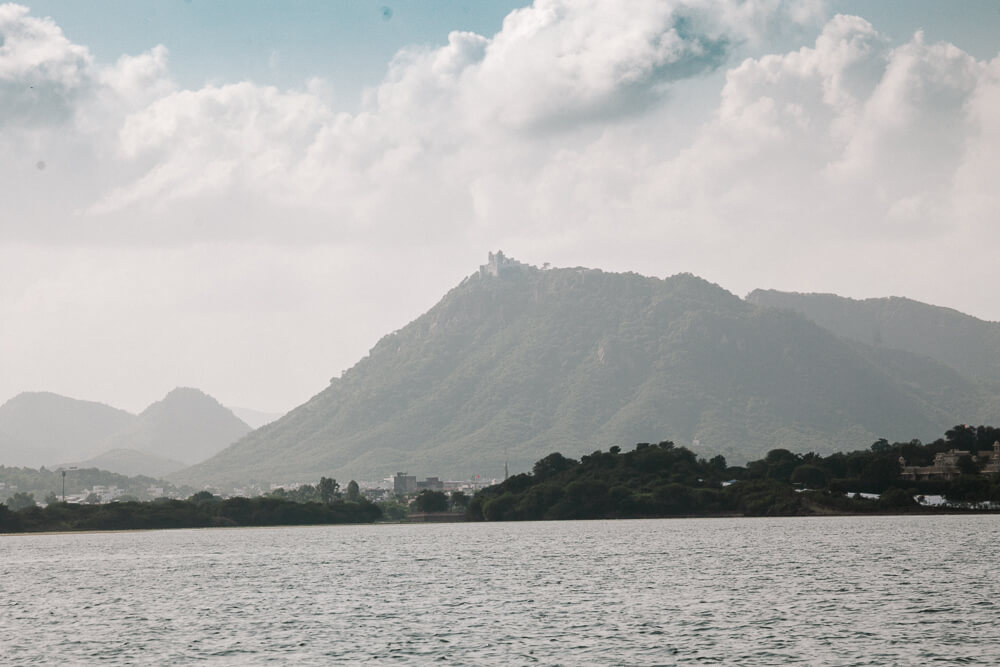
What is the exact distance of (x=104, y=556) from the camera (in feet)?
633

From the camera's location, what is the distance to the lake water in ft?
222

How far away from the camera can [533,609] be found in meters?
90.4

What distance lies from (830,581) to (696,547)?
2466 inches

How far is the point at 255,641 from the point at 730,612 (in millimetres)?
33877

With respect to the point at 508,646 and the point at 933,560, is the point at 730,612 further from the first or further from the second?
the point at 933,560

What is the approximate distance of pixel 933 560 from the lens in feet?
422

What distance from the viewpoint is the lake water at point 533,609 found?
6769 cm

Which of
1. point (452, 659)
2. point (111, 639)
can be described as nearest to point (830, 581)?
point (452, 659)

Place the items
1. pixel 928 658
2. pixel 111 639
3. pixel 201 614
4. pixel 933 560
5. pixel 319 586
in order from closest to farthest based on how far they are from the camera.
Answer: pixel 928 658
pixel 111 639
pixel 201 614
pixel 319 586
pixel 933 560

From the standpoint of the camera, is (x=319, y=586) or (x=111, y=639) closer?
(x=111, y=639)

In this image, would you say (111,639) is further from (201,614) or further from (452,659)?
(452,659)

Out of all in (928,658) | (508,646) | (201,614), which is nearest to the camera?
(928,658)

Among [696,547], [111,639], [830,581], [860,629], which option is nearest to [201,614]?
Result: [111,639]

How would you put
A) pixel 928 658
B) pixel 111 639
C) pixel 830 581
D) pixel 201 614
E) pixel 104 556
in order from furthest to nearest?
pixel 104 556 < pixel 830 581 < pixel 201 614 < pixel 111 639 < pixel 928 658
